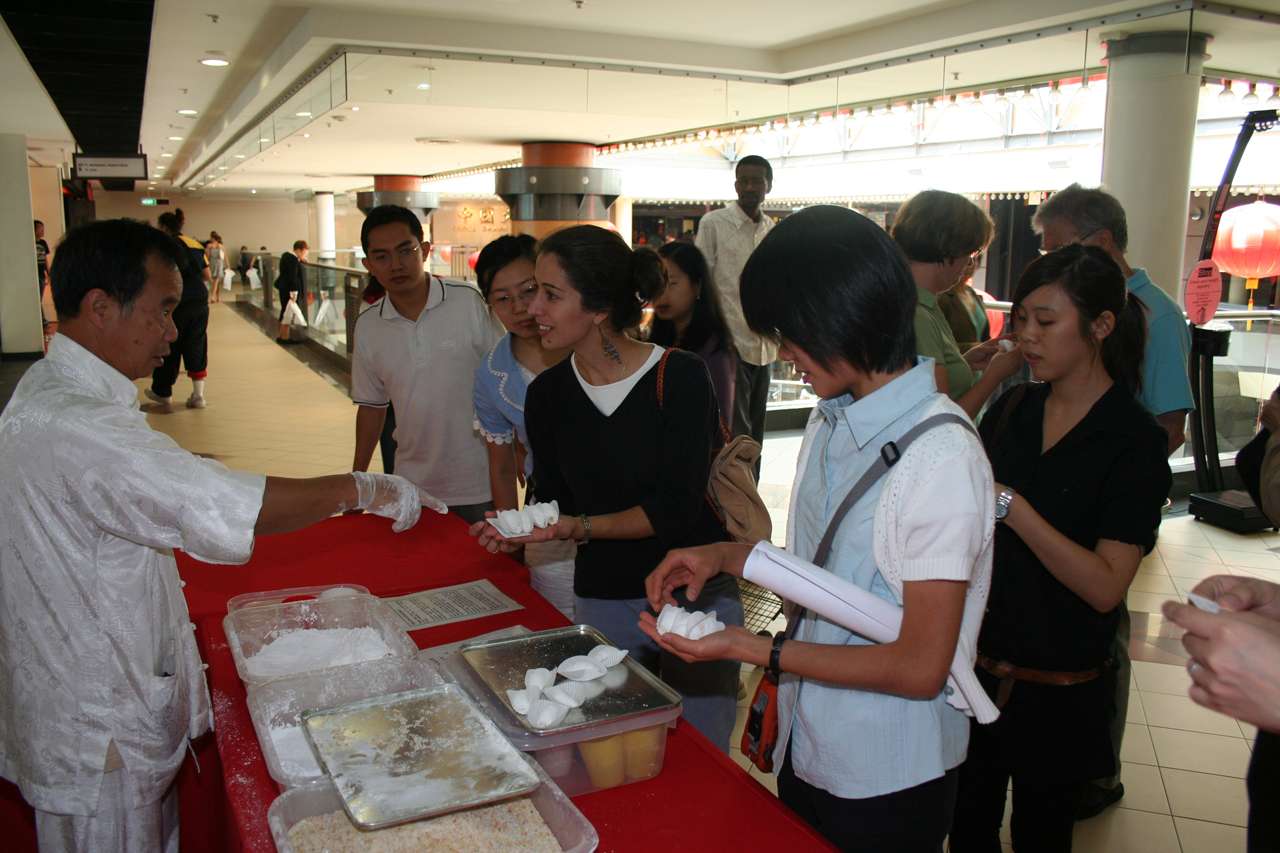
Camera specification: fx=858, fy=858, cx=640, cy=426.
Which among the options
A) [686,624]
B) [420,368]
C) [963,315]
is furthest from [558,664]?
[963,315]

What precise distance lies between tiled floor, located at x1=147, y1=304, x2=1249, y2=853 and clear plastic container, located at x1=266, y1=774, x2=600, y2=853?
1.37 metres

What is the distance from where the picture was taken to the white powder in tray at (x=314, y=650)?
161cm

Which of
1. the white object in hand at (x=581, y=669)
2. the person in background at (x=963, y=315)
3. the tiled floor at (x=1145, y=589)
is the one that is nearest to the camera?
the white object in hand at (x=581, y=669)

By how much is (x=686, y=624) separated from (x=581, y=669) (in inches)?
9.9

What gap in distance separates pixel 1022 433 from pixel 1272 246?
24.9 feet

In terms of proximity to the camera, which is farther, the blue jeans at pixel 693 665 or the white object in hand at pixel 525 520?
the blue jeans at pixel 693 665

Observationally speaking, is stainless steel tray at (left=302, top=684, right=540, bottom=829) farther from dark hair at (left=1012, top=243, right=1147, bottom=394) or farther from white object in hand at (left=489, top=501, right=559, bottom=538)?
dark hair at (left=1012, top=243, right=1147, bottom=394)

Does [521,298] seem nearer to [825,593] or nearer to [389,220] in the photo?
[389,220]

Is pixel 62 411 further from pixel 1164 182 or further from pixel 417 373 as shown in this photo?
pixel 1164 182

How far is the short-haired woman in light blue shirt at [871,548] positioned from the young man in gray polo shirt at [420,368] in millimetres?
1897

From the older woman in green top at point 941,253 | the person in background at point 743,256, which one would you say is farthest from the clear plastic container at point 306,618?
the person in background at point 743,256

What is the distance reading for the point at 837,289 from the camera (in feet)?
3.77

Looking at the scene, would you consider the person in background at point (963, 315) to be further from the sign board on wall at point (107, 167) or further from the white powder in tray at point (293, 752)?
the sign board on wall at point (107, 167)

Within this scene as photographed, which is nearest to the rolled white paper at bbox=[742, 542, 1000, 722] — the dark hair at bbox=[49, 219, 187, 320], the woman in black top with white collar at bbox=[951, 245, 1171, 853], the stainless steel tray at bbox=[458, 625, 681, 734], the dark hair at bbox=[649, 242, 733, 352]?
the stainless steel tray at bbox=[458, 625, 681, 734]
